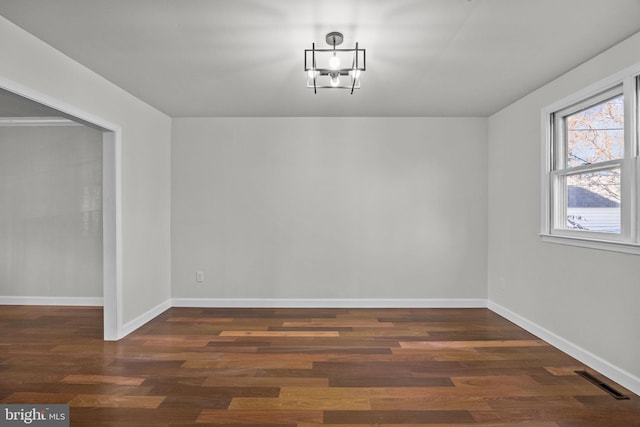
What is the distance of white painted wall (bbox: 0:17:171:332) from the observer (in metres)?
2.47

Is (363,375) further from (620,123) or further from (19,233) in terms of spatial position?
(19,233)

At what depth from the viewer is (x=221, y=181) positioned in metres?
4.64

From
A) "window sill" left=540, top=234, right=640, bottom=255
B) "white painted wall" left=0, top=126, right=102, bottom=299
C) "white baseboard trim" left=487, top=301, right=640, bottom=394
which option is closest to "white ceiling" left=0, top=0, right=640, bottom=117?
"window sill" left=540, top=234, right=640, bottom=255

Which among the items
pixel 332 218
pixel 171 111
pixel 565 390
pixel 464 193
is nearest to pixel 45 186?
pixel 171 111

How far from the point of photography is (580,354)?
298 centimetres

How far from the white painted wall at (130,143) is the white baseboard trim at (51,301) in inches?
42.0

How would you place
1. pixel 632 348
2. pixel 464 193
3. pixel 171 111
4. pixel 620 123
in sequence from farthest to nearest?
pixel 464 193 → pixel 171 111 → pixel 620 123 → pixel 632 348

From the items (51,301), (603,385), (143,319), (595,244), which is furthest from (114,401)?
(595,244)

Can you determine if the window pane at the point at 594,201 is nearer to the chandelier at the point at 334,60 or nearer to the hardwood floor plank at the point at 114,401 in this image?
the chandelier at the point at 334,60

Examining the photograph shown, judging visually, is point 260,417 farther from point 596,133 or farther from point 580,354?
point 596,133

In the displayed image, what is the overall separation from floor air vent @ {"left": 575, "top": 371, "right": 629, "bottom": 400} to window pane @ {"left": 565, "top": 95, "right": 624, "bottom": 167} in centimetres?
166

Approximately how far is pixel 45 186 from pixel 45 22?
3.19 meters

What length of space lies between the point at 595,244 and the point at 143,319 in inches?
170

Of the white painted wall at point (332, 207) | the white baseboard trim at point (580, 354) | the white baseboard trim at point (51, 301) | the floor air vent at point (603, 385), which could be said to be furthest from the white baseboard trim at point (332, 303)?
the floor air vent at point (603, 385)
